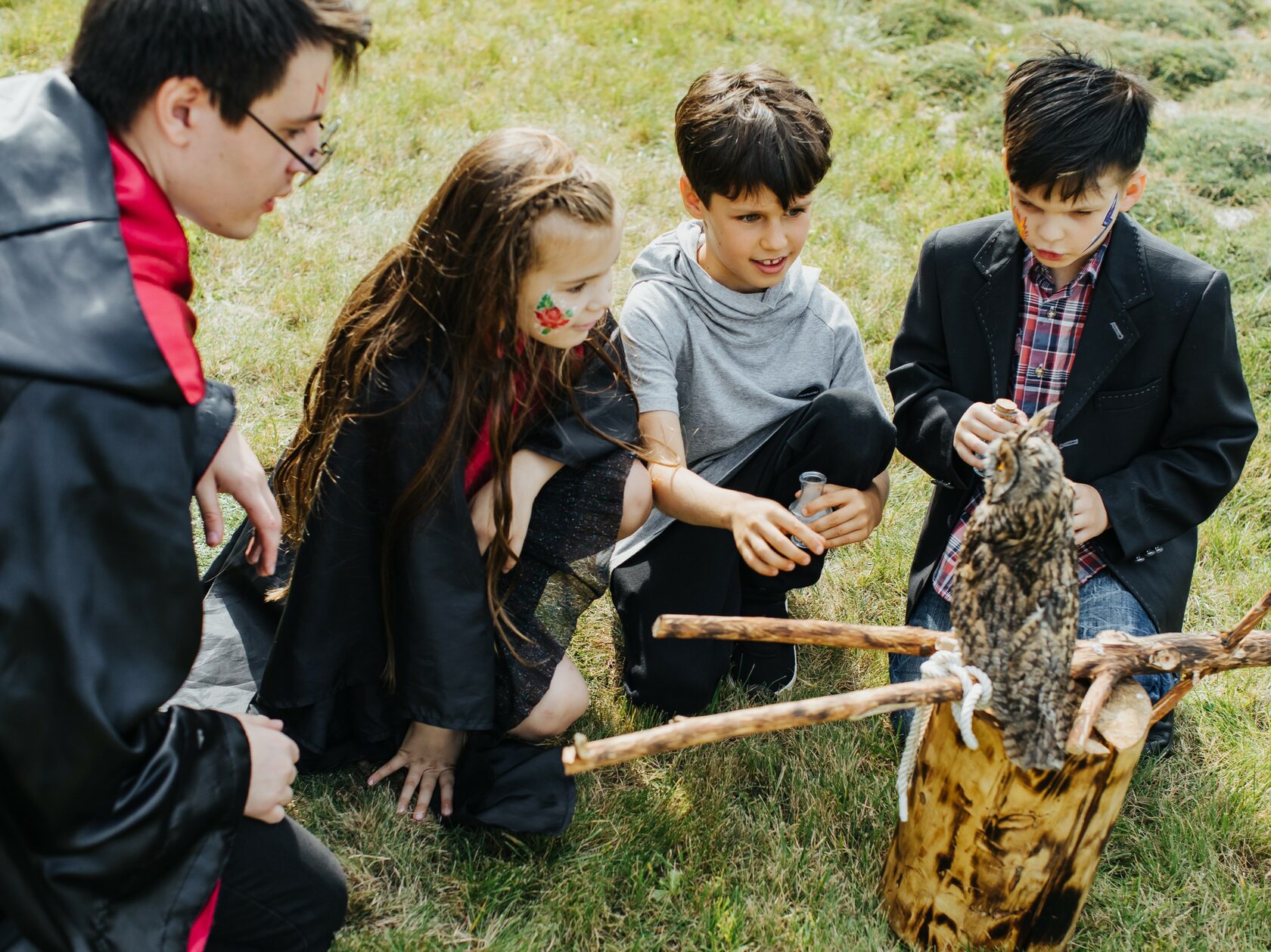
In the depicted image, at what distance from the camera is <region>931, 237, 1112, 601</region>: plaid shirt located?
2.69 meters

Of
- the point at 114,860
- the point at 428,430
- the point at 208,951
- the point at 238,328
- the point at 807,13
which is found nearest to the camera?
the point at 114,860

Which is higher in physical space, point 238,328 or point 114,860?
point 114,860

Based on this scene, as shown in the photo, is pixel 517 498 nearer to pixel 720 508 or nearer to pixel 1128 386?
pixel 720 508

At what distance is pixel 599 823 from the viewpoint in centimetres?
247

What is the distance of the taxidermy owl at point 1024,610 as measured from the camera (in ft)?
6.25

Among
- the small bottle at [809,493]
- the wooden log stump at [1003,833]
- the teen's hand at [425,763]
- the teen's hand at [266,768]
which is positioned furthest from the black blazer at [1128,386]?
the teen's hand at [266,768]

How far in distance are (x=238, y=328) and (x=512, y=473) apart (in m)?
1.98

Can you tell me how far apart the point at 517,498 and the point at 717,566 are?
66cm

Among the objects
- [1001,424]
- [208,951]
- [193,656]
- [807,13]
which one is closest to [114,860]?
[193,656]

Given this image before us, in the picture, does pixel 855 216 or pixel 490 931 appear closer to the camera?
pixel 490 931

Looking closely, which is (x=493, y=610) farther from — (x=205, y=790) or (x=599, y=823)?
(x=205, y=790)

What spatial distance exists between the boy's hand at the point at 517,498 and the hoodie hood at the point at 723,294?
0.63m

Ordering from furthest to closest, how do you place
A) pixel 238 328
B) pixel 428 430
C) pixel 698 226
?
pixel 238 328
pixel 698 226
pixel 428 430

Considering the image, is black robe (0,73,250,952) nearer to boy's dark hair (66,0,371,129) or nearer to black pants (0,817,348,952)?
boy's dark hair (66,0,371,129)
